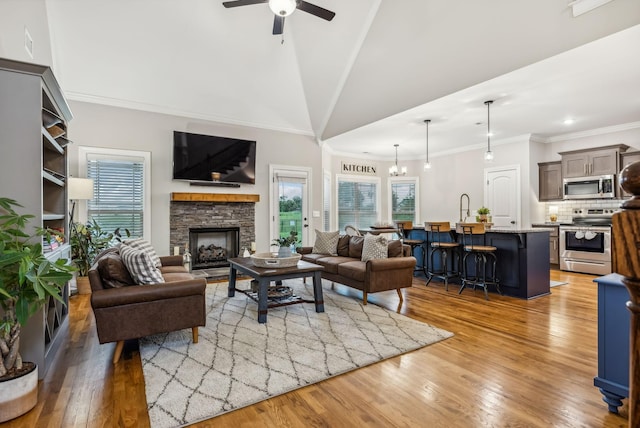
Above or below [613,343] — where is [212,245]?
above

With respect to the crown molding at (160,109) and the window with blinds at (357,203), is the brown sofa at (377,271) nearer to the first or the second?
the crown molding at (160,109)

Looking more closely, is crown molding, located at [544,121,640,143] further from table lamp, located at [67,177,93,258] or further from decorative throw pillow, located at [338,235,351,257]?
table lamp, located at [67,177,93,258]

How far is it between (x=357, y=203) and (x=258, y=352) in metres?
6.76

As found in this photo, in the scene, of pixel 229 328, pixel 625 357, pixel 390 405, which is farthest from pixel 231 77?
pixel 625 357

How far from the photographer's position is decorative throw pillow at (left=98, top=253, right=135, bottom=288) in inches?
111

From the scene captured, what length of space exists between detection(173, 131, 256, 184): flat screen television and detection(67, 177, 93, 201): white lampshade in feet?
4.41

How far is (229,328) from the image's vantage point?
3496mm

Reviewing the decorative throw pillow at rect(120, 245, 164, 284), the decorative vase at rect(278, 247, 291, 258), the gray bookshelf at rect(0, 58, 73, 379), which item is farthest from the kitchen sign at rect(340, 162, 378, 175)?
the gray bookshelf at rect(0, 58, 73, 379)

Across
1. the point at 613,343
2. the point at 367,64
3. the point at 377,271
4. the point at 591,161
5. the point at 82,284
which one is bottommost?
the point at 82,284

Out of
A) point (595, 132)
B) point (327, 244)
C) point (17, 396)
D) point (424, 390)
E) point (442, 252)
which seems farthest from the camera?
point (595, 132)

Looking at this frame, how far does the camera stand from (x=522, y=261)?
4730mm

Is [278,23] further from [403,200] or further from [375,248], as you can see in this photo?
[403,200]

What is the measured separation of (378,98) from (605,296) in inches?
172

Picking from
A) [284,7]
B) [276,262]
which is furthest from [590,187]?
[284,7]
